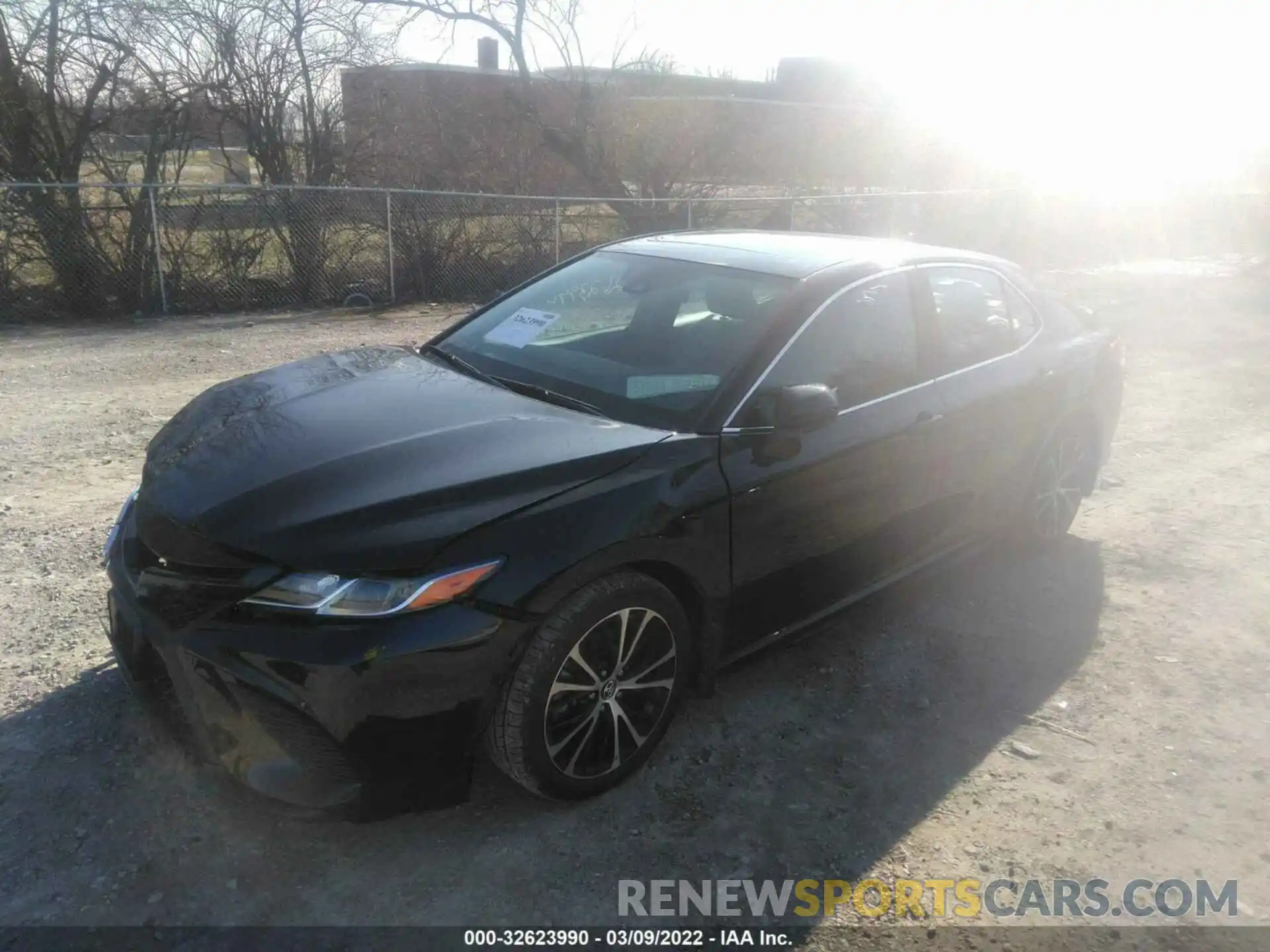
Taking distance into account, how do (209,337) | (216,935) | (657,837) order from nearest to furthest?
(216,935) → (657,837) → (209,337)

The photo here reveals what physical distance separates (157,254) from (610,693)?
1024 cm

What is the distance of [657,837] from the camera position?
9.69 ft

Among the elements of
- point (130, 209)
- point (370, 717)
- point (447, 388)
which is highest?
point (130, 209)

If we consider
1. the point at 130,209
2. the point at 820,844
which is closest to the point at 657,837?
the point at 820,844

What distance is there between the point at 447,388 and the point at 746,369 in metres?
1.08

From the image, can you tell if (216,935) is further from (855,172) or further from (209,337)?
(855,172)

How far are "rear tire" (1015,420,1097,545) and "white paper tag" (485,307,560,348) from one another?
2.51m

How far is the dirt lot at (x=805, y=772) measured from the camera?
107 inches

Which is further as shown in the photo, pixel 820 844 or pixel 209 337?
pixel 209 337

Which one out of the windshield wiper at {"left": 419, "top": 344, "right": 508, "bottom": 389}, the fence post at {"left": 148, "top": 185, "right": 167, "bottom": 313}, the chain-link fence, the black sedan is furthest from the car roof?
the fence post at {"left": 148, "top": 185, "right": 167, "bottom": 313}

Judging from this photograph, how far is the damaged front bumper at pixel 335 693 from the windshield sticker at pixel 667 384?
1121 millimetres

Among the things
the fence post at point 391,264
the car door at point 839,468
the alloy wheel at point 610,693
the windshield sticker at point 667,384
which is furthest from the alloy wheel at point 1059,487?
the fence post at point 391,264

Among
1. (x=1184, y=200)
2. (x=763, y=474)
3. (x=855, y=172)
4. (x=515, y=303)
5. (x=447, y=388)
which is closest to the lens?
(x=763, y=474)

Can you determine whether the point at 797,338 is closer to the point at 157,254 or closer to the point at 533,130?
the point at 157,254
